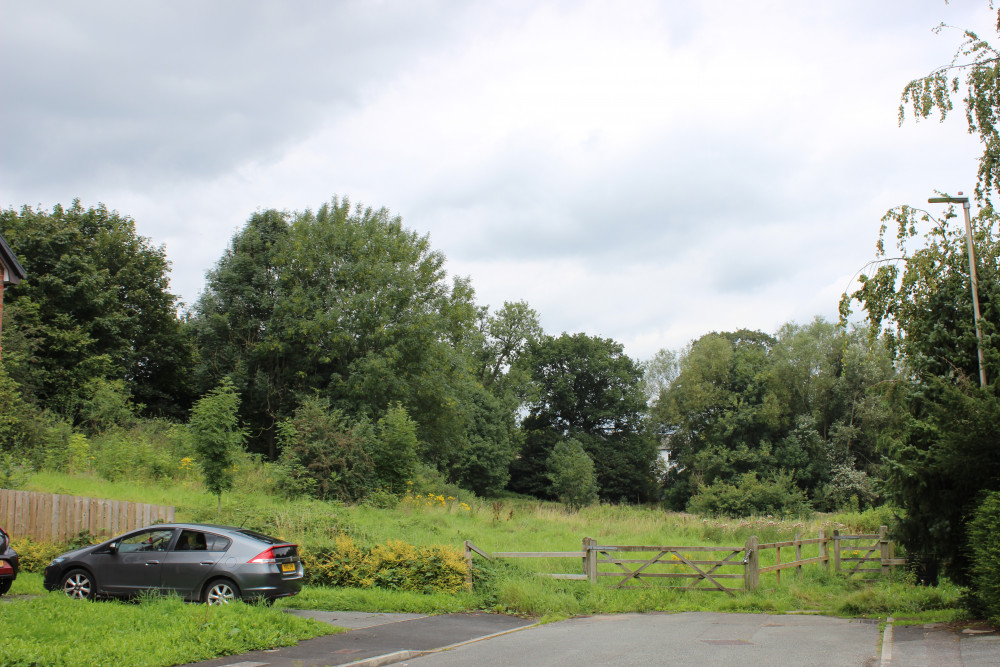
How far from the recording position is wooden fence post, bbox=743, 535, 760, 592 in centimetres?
1633

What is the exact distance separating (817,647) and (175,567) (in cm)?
1062

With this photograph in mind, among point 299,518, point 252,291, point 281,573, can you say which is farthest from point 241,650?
point 252,291

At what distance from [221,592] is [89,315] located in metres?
33.1

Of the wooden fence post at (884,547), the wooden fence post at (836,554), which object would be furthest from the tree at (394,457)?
the wooden fence post at (884,547)

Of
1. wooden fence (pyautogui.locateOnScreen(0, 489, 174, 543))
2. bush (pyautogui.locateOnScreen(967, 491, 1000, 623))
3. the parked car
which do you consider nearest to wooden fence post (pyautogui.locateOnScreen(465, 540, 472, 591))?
wooden fence (pyautogui.locateOnScreen(0, 489, 174, 543))

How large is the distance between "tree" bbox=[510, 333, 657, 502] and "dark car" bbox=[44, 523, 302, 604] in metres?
51.4

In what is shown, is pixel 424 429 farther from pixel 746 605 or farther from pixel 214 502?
pixel 746 605

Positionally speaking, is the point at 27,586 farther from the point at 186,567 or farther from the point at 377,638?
the point at 377,638

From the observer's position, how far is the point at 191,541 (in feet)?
42.9

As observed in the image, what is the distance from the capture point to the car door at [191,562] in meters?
12.7

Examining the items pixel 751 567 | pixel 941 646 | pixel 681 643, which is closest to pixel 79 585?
pixel 681 643

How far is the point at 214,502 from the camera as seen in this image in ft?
72.0

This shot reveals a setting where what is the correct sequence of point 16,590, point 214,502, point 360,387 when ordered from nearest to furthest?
point 16,590, point 214,502, point 360,387

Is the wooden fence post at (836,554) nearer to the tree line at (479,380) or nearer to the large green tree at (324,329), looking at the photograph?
the tree line at (479,380)
